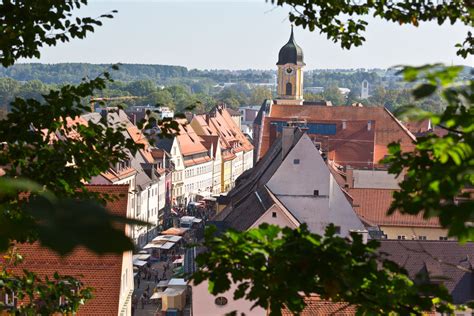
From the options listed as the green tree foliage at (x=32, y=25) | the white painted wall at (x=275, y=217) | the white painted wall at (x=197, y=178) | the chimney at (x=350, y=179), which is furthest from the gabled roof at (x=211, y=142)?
the green tree foliage at (x=32, y=25)

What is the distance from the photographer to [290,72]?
93625 mm

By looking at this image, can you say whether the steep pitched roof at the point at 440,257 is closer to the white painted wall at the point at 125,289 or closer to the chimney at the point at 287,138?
the white painted wall at the point at 125,289

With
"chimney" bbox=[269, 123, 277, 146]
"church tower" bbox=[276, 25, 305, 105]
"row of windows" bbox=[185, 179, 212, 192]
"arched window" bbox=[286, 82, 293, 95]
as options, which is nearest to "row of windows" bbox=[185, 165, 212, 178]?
"row of windows" bbox=[185, 179, 212, 192]

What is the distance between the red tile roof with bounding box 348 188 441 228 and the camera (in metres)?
41.0

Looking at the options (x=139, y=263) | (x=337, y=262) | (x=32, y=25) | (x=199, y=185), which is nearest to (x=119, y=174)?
(x=139, y=263)

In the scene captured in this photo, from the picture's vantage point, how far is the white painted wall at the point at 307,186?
3478cm

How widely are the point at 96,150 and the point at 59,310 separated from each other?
1588 millimetres

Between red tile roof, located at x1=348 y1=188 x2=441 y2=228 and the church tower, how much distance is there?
5059 cm

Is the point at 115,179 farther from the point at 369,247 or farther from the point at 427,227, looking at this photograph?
the point at 369,247

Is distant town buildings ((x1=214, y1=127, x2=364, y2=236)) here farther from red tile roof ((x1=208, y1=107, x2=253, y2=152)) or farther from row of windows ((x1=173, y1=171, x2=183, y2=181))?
red tile roof ((x1=208, y1=107, x2=253, y2=152))

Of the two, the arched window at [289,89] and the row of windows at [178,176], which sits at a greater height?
the arched window at [289,89]

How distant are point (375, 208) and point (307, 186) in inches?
334

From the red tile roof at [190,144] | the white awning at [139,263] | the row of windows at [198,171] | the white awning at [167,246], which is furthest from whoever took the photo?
the row of windows at [198,171]

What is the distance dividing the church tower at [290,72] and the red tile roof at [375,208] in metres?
50.6
